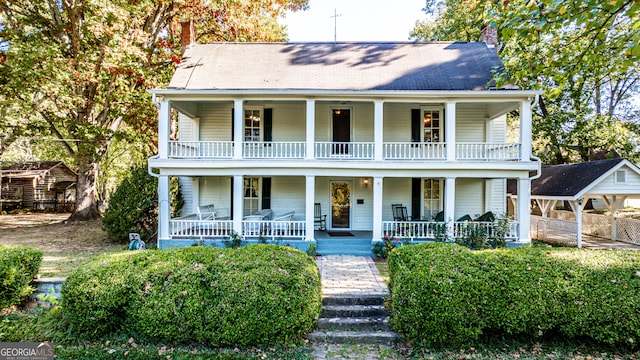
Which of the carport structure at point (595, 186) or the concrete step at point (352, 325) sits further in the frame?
the carport structure at point (595, 186)

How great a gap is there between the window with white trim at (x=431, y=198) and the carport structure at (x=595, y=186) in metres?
4.48

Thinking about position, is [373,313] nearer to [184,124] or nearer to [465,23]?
[184,124]

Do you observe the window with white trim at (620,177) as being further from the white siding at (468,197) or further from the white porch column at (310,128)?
the white porch column at (310,128)

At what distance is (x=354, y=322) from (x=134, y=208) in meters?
9.92

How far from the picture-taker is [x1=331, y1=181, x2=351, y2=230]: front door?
13.3m

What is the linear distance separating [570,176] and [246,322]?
1419cm

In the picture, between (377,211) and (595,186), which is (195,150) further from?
(595,186)

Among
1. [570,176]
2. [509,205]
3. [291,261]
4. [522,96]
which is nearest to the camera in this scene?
[291,261]

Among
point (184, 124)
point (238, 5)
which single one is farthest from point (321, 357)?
point (238, 5)

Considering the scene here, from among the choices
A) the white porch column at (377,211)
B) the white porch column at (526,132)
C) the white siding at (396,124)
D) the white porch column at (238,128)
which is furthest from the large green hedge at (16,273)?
the white porch column at (526,132)

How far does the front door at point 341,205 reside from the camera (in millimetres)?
13297

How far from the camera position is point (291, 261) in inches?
218

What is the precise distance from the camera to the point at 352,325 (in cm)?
571

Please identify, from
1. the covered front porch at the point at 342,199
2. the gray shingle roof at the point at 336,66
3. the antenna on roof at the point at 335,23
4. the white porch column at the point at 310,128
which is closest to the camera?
the white porch column at the point at 310,128
